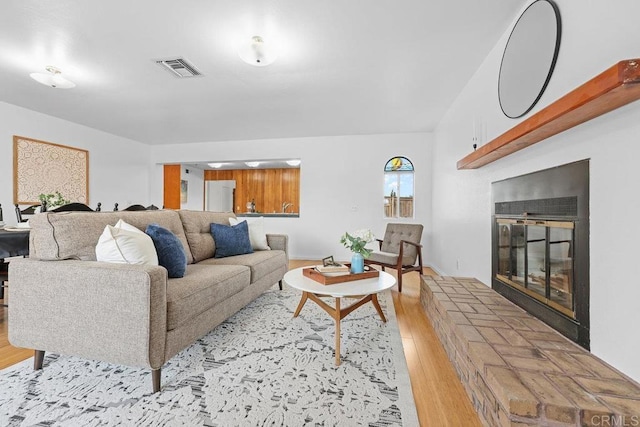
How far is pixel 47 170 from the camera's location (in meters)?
4.34

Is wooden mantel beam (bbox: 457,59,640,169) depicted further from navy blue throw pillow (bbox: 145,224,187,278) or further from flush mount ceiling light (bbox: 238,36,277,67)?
navy blue throw pillow (bbox: 145,224,187,278)

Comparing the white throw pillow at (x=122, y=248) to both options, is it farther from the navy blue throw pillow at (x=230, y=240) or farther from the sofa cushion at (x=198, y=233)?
the navy blue throw pillow at (x=230, y=240)

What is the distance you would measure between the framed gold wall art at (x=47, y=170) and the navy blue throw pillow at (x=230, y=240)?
338cm

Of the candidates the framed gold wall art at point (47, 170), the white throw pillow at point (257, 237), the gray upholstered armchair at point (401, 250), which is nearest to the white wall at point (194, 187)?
the framed gold wall art at point (47, 170)

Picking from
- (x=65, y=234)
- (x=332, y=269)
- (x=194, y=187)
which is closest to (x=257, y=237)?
(x=332, y=269)

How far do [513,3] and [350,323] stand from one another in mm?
2742

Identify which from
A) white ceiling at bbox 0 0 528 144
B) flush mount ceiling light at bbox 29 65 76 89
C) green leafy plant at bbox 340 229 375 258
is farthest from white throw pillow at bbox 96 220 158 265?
flush mount ceiling light at bbox 29 65 76 89

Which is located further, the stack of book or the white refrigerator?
the white refrigerator

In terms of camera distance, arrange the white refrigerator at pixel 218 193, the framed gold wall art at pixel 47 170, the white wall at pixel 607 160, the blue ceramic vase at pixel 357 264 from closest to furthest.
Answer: the white wall at pixel 607 160 < the blue ceramic vase at pixel 357 264 < the framed gold wall art at pixel 47 170 < the white refrigerator at pixel 218 193

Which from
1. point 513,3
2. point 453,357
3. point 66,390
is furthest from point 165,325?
point 513,3

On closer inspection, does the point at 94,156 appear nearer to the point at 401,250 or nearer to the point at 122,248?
the point at 122,248

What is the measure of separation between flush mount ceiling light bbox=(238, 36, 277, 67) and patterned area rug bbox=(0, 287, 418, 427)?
2.33 metres

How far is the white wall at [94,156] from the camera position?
12.8ft

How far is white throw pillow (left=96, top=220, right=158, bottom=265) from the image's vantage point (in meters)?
1.69
